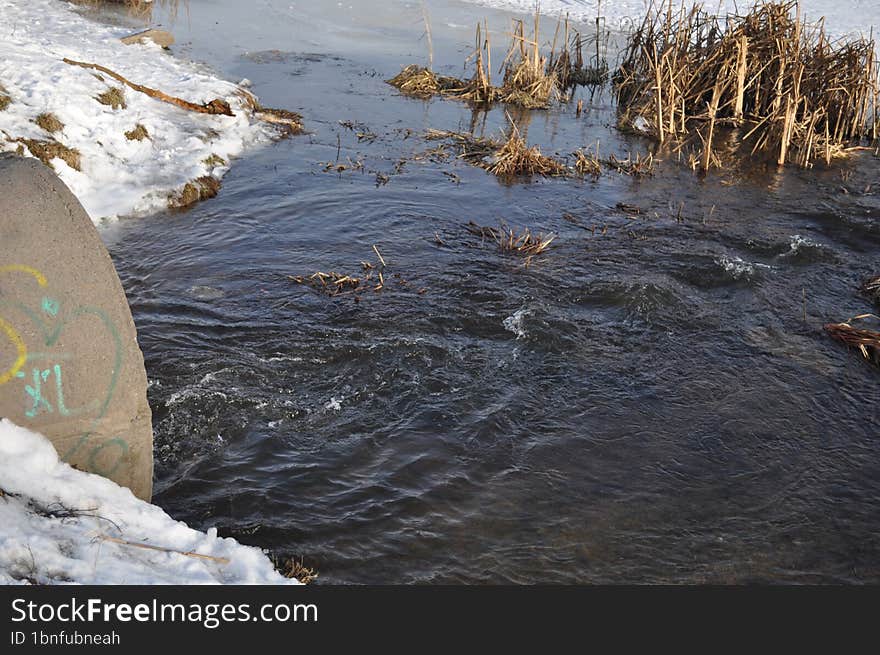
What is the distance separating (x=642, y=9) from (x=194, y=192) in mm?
17381

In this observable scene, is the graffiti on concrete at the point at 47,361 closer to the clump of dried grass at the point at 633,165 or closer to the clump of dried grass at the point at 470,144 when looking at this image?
the clump of dried grass at the point at 470,144

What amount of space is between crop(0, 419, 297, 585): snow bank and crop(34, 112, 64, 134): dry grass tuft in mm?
7459

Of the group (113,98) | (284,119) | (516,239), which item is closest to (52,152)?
(113,98)

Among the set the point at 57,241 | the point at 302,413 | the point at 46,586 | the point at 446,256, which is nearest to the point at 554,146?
the point at 446,256

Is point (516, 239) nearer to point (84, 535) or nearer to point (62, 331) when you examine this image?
point (62, 331)

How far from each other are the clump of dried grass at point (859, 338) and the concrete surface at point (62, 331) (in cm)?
622

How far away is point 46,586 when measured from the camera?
11.5 feet

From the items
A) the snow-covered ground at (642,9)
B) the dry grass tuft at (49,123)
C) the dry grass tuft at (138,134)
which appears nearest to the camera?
the dry grass tuft at (49,123)

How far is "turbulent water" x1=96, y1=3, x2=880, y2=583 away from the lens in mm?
5309

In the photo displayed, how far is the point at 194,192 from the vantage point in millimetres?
10648

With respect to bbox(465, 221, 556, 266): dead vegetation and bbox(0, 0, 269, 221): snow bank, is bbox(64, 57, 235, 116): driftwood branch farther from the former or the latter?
bbox(465, 221, 556, 266): dead vegetation

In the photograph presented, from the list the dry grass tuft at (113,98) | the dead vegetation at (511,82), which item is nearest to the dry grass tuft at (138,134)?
the dry grass tuft at (113,98)

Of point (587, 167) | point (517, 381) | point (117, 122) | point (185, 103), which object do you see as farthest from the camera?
point (185, 103)

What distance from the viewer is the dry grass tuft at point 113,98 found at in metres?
11.9
